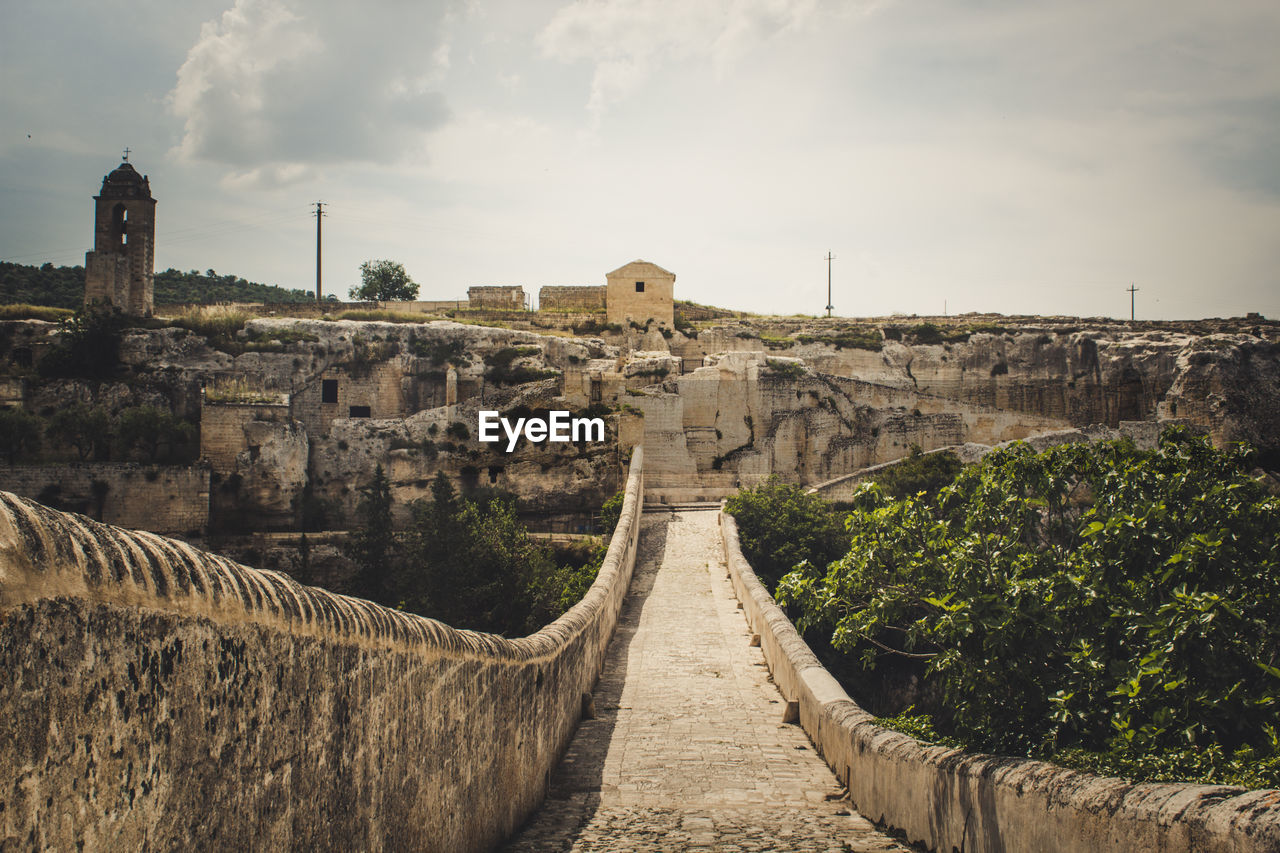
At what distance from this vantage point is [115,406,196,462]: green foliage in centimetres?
3031

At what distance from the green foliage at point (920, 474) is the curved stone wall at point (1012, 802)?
721 inches

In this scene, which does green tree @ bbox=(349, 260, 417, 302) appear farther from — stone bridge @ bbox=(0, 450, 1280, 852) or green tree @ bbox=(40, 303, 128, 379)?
stone bridge @ bbox=(0, 450, 1280, 852)

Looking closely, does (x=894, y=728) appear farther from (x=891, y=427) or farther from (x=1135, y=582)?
(x=891, y=427)

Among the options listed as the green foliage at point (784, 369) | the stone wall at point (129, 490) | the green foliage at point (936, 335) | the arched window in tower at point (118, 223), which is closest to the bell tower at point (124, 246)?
the arched window in tower at point (118, 223)

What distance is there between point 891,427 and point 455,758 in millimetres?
27937

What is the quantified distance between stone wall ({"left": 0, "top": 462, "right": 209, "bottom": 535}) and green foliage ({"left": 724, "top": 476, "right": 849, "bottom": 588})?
639 inches

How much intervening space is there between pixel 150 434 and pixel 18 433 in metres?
3.63

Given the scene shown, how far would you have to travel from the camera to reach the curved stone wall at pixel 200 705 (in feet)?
6.59

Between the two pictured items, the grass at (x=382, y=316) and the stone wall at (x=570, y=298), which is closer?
the grass at (x=382, y=316)

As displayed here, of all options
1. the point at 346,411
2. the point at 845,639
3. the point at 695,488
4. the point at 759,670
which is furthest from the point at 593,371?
the point at 845,639

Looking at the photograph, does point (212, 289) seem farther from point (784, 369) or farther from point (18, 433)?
point (784, 369)

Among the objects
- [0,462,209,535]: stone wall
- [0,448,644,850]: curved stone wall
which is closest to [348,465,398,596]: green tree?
[0,462,209,535]: stone wall

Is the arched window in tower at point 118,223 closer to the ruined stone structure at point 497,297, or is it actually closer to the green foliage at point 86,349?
the green foliage at point 86,349

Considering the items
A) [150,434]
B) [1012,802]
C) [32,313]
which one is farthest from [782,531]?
[32,313]
